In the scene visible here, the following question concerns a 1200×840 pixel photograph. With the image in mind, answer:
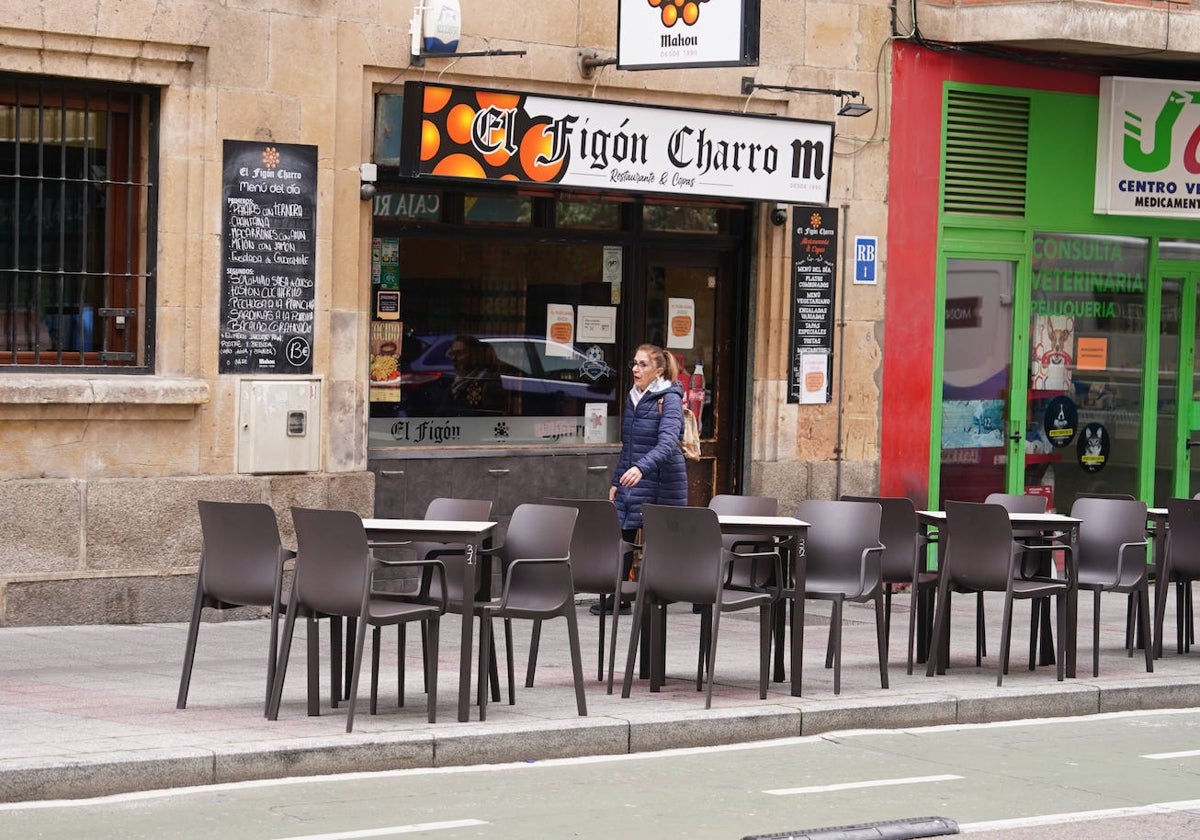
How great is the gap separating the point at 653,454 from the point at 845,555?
7.58 feet

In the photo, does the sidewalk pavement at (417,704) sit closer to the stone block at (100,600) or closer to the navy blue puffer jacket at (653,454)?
the stone block at (100,600)

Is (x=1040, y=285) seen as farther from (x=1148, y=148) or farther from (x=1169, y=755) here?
(x=1169, y=755)

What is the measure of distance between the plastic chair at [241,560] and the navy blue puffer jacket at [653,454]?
159 inches

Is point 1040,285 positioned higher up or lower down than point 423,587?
higher up

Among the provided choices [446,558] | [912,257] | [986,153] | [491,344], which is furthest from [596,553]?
[986,153]

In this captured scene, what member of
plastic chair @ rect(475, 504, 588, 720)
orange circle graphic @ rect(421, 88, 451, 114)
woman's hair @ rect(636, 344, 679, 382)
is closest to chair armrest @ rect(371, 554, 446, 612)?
plastic chair @ rect(475, 504, 588, 720)

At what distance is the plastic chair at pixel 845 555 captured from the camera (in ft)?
36.5

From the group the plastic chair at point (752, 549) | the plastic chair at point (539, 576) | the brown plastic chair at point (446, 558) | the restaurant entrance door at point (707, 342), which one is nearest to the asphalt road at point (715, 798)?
the plastic chair at point (539, 576)

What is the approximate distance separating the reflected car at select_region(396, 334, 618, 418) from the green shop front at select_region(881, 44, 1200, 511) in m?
2.71

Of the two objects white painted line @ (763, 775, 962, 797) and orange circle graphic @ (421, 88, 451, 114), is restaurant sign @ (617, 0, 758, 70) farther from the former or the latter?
white painted line @ (763, 775, 962, 797)

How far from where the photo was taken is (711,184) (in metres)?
15.3

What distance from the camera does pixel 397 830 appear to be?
289 inches

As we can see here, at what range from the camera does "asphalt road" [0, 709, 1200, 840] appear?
24.3 feet

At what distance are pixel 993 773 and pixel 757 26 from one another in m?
6.32
